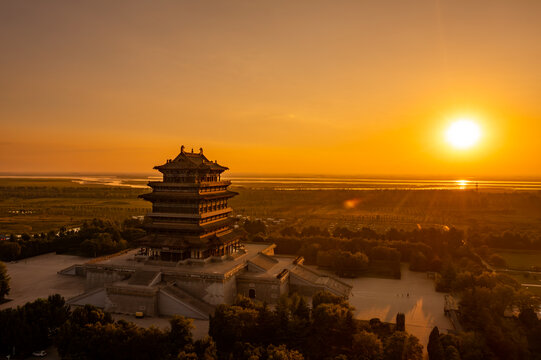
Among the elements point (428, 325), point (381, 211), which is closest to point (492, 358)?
point (428, 325)

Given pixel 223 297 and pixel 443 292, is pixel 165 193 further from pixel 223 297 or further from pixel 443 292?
pixel 443 292

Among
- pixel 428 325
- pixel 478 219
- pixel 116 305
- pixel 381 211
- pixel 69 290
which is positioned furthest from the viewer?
pixel 381 211

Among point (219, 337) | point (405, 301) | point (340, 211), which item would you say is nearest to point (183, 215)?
point (219, 337)

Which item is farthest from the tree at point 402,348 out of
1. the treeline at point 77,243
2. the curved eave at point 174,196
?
the treeline at point 77,243

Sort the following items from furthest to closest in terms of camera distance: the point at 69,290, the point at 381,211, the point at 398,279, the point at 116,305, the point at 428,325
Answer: the point at 381,211 < the point at 398,279 < the point at 69,290 < the point at 116,305 < the point at 428,325

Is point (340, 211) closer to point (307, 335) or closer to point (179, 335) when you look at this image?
point (307, 335)

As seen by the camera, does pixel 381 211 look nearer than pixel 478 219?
No
